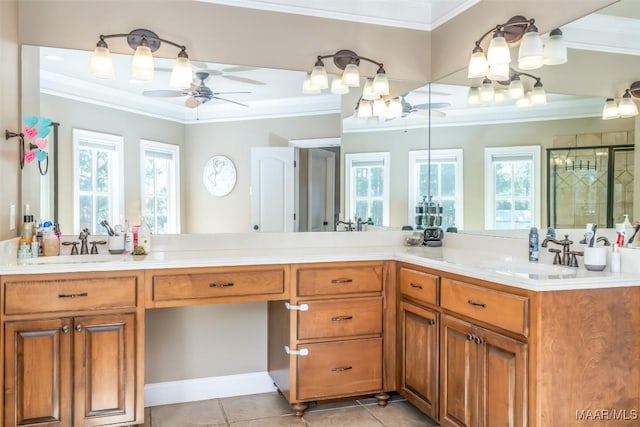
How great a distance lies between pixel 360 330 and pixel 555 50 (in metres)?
1.73

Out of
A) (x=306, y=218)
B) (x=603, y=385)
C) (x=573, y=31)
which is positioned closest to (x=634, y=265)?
(x=603, y=385)

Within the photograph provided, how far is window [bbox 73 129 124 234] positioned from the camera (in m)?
2.71

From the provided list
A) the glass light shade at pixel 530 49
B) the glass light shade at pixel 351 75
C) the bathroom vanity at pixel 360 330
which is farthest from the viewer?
the glass light shade at pixel 351 75

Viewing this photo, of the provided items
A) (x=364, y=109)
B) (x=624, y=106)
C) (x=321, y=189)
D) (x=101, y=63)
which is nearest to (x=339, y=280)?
(x=321, y=189)

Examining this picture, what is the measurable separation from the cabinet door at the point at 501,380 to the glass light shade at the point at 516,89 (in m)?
1.30

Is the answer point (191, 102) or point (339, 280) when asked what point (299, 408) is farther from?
point (191, 102)

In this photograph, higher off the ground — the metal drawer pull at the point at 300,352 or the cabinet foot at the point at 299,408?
the metal drawer pull at the point at 300,352

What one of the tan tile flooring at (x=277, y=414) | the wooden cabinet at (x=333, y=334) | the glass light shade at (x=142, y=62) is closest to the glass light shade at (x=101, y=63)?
the glass light shade at (x=142, y=62)

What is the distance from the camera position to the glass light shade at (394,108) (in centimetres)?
335

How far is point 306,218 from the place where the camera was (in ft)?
10.4

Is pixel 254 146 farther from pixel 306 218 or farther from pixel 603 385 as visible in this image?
pixel 603 385

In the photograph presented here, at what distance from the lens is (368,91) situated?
3.21 metres

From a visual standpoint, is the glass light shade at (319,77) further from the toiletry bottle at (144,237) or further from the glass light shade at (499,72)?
the toiletry bottle at (144,237)

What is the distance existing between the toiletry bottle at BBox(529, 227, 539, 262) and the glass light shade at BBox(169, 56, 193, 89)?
197 cm
